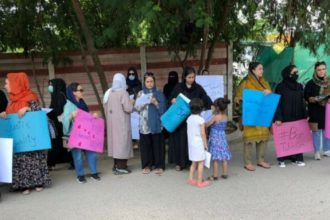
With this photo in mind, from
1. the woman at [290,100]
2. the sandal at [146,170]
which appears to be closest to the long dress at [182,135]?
the sandal at [146,170]

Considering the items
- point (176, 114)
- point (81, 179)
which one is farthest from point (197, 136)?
point (81, 179)

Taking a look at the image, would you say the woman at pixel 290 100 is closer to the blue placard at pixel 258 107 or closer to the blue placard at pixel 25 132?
the blue placard at pixel 258 107

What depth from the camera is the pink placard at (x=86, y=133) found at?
21.2ft

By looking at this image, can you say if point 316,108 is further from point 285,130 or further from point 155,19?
point 155,19

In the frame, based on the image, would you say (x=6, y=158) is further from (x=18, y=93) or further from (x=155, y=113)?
(x=155, y=113)

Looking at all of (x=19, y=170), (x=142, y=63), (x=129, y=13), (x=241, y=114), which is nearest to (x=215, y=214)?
(x=241, y=114)

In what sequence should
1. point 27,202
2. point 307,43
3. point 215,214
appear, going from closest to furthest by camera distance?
point 215,214 → point 27,202 → point 307,43

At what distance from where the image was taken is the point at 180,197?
5.80 m

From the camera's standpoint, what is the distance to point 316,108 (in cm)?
740

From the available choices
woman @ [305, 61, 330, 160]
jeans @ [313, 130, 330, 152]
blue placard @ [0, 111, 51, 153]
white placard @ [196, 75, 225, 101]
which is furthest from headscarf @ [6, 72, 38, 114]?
jeans @ [313, 130, 330, 152]

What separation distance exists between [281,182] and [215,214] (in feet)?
5.08

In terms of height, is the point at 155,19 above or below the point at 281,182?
above

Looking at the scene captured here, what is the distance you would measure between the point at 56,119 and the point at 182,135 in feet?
6.63

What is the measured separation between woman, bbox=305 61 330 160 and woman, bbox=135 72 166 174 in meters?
2.39
